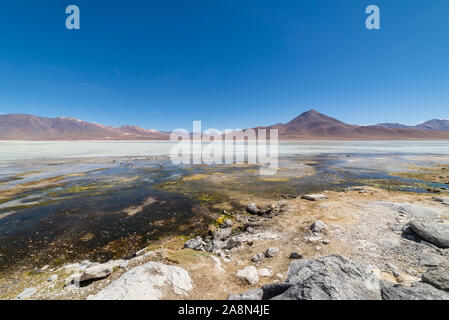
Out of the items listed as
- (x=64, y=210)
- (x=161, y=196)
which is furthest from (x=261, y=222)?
(x=64, y=210)

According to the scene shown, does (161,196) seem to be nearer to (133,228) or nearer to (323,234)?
(133,228)

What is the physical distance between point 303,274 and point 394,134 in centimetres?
22852

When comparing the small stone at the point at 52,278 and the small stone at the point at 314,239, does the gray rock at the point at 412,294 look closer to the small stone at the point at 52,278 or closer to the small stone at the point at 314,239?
the small stone at the point at 314,239

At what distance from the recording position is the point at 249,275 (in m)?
3.79

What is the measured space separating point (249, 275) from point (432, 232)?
5.38 metres

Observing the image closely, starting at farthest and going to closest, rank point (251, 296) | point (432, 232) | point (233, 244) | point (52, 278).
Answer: point (233, 244)
point (432, 232)
point (52, 278)
point (251, 296)

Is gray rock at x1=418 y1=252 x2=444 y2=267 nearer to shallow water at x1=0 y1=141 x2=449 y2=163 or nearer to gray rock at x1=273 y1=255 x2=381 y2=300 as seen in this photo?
gray rock at x1=273 y1=255 x2=381 y2=300

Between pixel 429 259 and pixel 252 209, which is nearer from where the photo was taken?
pixel 429 259

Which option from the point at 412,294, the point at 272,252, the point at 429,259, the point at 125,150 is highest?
the point at 125,150

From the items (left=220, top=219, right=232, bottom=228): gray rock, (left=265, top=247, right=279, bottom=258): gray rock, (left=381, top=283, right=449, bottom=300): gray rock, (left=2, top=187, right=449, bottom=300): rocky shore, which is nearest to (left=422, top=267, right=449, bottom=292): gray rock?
(left=2, top=187, right=449, bottom=300): rocky shore

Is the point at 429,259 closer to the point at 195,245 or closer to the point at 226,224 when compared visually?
the point at 226,224

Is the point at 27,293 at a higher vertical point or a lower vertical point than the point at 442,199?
lower

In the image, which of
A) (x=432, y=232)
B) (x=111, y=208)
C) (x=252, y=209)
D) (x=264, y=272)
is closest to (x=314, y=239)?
(x=264, y=272)
